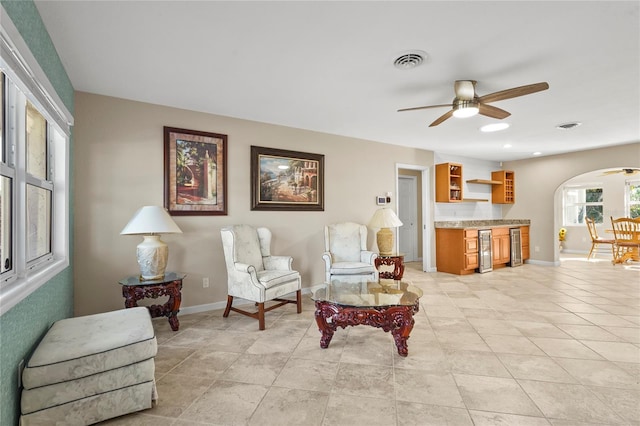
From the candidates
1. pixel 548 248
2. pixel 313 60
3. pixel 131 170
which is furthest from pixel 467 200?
pixel 131 170

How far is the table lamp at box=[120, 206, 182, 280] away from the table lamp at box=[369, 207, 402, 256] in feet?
9.22

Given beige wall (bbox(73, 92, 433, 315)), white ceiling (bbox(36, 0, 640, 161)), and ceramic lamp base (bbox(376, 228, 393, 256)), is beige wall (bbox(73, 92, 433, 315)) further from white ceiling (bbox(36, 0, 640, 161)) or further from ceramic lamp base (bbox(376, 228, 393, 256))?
ceramic lamp base (bbox(376, 228, 393, 256))

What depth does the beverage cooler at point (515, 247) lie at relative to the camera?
6422mm

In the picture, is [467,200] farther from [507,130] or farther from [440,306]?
[440,306]

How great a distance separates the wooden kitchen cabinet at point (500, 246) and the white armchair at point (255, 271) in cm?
455

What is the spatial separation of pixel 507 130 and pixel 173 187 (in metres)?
4.64

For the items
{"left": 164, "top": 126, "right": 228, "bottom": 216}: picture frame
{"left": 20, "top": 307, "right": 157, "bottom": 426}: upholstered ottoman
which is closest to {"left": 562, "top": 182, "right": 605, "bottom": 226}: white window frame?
{"left": 164, "top": 126, "right": 228, "bottom": 216}: picture frame

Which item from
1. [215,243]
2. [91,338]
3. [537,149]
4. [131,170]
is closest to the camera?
[91,338]

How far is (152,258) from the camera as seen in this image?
9.29ft

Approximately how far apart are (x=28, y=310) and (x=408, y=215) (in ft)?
21.8

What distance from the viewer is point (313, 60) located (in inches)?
97.3

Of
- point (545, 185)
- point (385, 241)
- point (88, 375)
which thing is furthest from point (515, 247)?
point (88, 375)

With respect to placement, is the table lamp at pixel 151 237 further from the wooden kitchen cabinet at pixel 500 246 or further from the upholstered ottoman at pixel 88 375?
the wooden kitchen cabinet at pixel 500 246

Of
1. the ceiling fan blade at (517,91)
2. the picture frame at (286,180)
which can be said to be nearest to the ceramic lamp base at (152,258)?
the picture frame at (286,180)
